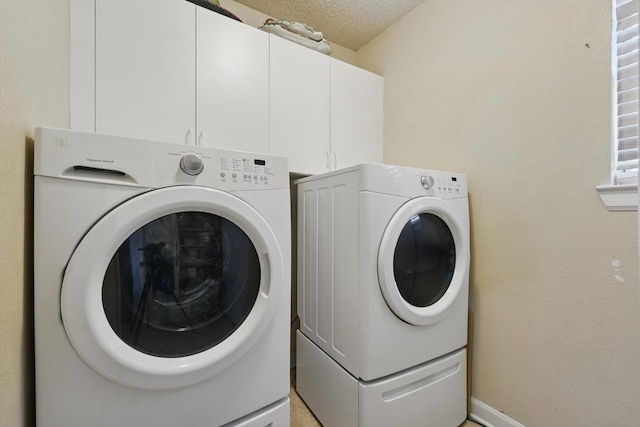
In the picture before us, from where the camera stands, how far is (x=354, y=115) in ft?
5.49

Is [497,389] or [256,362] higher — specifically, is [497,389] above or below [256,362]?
below

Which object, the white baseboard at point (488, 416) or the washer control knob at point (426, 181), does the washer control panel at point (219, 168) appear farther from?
the white baseboard at point (488, 416)

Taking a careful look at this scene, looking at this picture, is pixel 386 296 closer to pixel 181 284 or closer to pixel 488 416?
pixel 181 284

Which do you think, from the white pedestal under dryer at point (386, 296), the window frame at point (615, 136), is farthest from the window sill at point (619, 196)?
the white pedestal under dryer at point (386, 296)

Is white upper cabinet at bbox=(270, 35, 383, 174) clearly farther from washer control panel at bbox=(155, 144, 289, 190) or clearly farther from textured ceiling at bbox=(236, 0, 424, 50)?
washer control panel at bbox=(155, 144, 289, 190)

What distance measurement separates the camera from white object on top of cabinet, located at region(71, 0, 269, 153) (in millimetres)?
1018

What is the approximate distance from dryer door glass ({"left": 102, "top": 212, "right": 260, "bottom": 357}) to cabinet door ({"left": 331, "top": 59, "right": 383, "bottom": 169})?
956 millimetres

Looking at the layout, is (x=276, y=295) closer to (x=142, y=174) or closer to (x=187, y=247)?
(x=187, y=247)

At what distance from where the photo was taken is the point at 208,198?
71cm

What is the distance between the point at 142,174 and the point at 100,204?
0.36 ft

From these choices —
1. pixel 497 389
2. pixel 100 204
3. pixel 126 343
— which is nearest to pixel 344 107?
pixel 100 204

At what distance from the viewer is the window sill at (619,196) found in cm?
86

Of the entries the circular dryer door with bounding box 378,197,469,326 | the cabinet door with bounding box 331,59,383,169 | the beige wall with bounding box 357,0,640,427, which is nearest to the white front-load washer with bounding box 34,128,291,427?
the circular dryer door with bounding box 378,197,469,326

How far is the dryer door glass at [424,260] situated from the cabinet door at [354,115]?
668 mm
